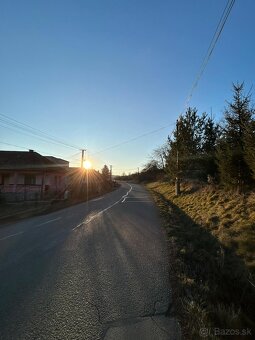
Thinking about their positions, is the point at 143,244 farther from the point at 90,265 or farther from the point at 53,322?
the point at 53,322

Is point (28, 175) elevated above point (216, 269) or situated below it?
above

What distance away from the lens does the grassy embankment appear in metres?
4.25

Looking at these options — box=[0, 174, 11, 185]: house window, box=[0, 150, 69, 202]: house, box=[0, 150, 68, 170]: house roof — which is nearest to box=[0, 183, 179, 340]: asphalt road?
box=[0, 150, 69, 202]: house

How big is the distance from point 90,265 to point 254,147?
9640mm

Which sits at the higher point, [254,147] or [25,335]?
[254,147]

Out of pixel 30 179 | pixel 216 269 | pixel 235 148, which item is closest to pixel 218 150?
pixel 235 148

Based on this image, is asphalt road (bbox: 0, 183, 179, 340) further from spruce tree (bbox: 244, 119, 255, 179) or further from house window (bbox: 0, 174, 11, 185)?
house window (bbox: 0, 174, 11, 185)

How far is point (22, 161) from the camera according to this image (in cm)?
3450

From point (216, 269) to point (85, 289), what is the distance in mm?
3267

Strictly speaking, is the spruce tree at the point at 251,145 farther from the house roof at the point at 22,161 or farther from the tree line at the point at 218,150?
the house roof at the point at 22,161

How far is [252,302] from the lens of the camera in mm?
5129

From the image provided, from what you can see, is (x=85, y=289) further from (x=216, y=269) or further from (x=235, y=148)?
(x=235, y=148)

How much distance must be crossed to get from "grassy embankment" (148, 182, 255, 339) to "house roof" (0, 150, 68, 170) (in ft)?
81.1

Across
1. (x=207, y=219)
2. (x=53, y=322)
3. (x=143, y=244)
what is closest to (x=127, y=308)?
(x=53, y=322)
